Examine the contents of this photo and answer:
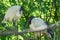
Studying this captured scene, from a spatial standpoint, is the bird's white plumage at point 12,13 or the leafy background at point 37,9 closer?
the bird's white plumage at point 12,13

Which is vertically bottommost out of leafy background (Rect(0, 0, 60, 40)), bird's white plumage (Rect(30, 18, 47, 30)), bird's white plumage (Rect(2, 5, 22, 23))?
leafy background (Rect(0, 0, 60, 40))

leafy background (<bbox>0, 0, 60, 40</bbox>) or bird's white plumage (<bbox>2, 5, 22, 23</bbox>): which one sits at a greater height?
bird's white plumage (<bbox>2, 5, 22, 23</bbox>)

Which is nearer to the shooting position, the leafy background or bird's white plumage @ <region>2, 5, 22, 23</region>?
bird's white plumage @ <region>2, 5, 22, 23</region>

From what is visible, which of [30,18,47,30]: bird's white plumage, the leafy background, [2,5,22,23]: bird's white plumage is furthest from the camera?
the leafy background

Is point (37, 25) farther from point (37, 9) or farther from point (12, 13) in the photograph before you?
point (37, 9)

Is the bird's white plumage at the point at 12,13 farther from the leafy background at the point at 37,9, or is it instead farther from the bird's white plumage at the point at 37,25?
the leafy background at the point at 37,9

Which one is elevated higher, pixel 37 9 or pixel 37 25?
pixel 37 25

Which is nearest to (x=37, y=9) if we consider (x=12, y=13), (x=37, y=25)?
(x=12, y=13)

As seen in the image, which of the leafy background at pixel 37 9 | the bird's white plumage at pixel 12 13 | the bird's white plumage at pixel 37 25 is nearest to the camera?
the bird's white plumage at pixel 37 25

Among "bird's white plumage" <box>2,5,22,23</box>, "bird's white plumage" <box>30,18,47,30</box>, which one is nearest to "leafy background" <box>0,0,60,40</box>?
"bird's white plumage" <box>2,5,22,23</box>

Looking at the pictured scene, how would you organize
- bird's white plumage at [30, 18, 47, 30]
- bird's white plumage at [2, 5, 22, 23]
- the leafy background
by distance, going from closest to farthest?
bird's white plumage at [30, 18, 47, 30] < bird's white plumage at [2, 5, 22, 23] < the leafy background

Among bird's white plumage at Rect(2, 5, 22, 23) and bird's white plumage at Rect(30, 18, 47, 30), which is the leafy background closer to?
bird's white plumage at Rect(2, 5, 22, 23)

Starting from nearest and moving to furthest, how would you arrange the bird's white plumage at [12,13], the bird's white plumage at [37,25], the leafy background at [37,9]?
the bird's white plumage at [37,25], the bird's white plumage at [12,13], the leafy background at [37,9]

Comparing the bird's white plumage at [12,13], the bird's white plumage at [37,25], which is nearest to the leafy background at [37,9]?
the bird's white plumage at [12,13]
